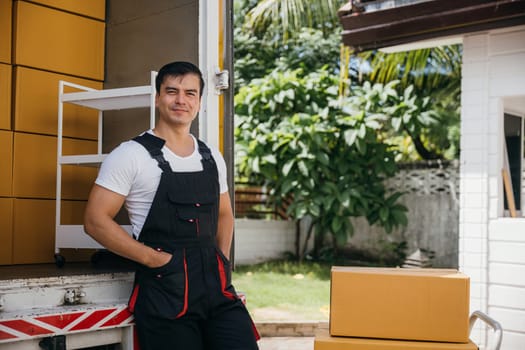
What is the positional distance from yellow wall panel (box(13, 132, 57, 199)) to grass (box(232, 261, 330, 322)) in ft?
8.48

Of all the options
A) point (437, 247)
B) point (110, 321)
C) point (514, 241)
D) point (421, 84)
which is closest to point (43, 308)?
point (110, 321)

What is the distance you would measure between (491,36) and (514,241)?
155cm

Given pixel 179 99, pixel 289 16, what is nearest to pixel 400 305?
pixel 179 99

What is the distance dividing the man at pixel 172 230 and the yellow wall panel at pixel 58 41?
149cm

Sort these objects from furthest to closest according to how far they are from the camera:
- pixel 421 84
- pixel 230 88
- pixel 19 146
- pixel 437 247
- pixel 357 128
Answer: pixel 421 84 → pixel 437 247 → pixel 357 128 → pixel 19 146 → pixel 230 88

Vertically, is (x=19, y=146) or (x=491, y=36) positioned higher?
(x=491, y=36)

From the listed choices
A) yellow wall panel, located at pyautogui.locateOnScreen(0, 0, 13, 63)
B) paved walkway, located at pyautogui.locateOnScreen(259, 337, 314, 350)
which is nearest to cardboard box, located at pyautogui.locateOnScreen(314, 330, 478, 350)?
yellow wall panel, located at pyautogui.locateOnScreen(0, 0, 13, 63)

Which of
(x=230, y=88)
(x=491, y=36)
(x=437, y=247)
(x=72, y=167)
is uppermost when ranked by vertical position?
(x=491, y=36)

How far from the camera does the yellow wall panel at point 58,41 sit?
3834 millimetres

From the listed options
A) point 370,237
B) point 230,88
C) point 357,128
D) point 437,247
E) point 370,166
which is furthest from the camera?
point 370,237

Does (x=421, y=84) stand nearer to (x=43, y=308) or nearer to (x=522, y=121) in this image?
(x=522, y=121)

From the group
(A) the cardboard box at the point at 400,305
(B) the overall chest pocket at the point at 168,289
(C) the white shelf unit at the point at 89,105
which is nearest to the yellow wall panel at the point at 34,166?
(C) the white shelf unit at the point at 89,105

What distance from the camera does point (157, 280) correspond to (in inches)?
97.8

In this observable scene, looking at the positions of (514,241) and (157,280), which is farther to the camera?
(514,241)
